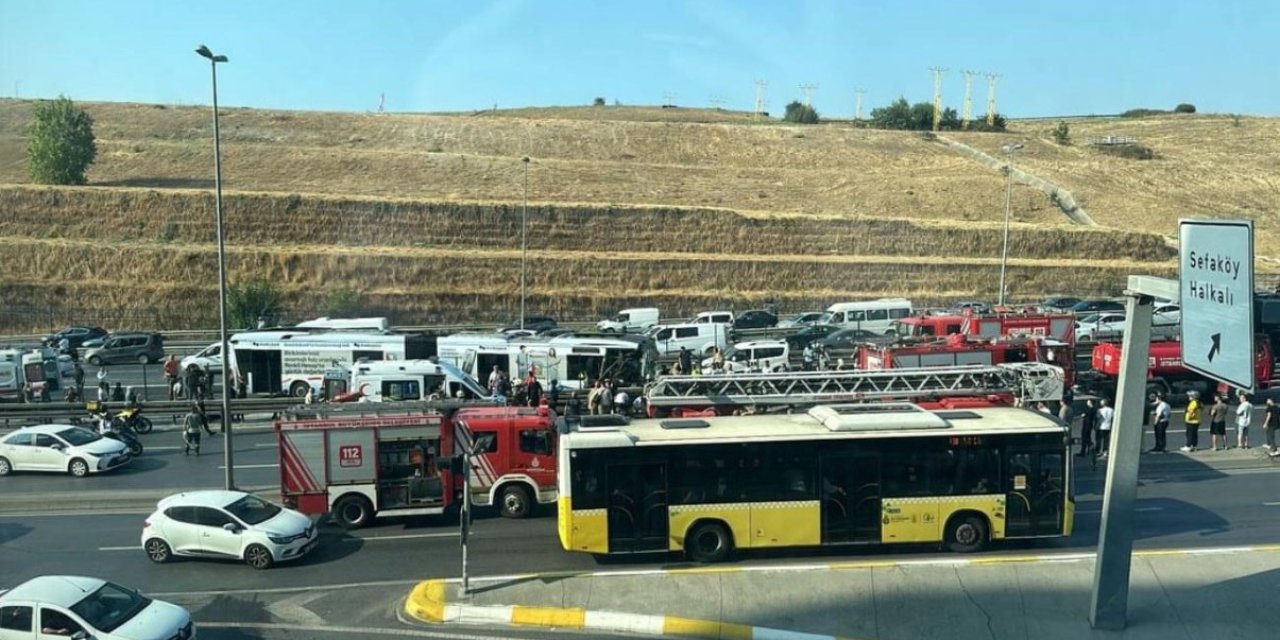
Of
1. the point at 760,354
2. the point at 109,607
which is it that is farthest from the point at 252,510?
the point at 760,354

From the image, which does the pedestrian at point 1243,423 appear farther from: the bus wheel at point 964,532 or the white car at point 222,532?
the white car at point 222,532

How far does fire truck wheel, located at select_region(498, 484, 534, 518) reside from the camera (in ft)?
59.6

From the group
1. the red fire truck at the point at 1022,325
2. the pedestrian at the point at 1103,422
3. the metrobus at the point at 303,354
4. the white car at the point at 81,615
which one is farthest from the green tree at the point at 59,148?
the pedestrian at the point at 1103,422

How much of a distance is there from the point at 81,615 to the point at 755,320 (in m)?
37.6

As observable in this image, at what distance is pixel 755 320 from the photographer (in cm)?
4691

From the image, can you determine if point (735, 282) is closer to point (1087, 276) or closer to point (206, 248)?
point (1087, 276)

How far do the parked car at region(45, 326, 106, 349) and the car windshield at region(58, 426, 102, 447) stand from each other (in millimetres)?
25406

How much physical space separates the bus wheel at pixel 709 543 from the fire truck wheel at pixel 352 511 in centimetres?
604

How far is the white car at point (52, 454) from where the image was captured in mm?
23250

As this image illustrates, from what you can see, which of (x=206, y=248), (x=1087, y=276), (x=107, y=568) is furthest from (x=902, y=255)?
(x=107, y=568)

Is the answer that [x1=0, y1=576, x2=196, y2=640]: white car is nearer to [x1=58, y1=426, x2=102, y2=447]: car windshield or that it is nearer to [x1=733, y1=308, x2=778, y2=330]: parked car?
[x1=58, y1=426, x2=102, y2=447]: car windshield

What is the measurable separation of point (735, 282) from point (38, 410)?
38.8 m

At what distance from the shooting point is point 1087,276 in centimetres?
6031

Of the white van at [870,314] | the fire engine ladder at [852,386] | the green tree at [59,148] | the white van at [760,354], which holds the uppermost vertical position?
the green tree at [59,148]
